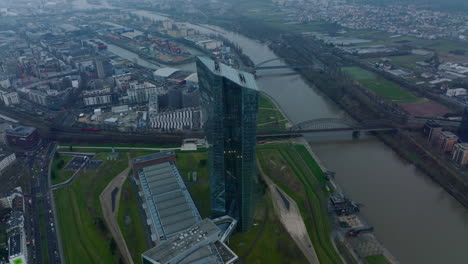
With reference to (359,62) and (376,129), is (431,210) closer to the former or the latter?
(376,129)

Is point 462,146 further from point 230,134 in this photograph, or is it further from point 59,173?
point 59,173

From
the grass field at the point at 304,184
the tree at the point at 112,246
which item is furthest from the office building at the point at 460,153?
the tree at the point at 112,246

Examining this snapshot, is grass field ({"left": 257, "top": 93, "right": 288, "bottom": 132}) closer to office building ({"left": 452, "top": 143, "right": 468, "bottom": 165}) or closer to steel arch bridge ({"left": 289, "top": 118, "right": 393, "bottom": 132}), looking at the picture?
steel arch bridge ({"left": 289, "top": 118, "right": 393, "bottom": 132})

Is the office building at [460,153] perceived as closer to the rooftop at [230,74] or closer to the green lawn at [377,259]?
the green lawn at [377,259]

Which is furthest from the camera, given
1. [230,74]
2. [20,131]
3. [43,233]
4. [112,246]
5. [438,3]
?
[438,3]

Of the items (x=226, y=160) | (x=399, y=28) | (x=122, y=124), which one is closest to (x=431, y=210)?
(x=226, y=160)

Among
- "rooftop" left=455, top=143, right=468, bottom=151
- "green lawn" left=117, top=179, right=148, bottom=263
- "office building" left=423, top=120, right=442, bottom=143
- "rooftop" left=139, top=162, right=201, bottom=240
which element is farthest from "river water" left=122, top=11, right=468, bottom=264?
"green lawn" left=117, top=179, right=148, bottom=263

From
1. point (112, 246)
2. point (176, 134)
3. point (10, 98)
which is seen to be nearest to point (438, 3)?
point (176, 134)
